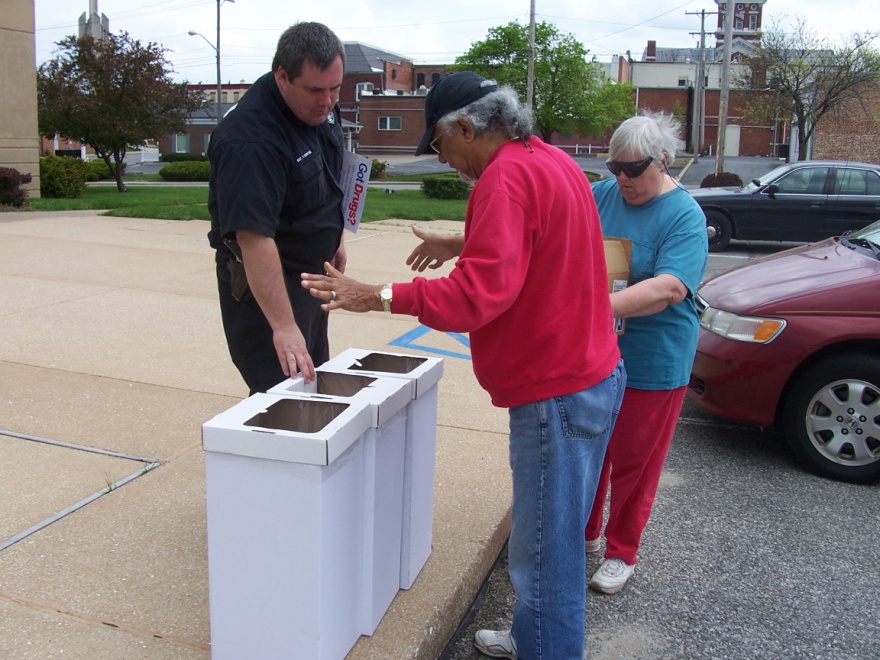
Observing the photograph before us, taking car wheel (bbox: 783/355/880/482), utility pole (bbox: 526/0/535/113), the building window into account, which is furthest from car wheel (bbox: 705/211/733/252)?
the building window

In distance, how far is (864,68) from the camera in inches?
1289

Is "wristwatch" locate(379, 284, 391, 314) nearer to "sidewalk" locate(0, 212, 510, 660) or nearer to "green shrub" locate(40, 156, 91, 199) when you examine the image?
"sidewalk" locate(0, 212, 510, 660)

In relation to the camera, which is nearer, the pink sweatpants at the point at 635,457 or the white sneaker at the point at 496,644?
the white sneaker at the point at 496,644

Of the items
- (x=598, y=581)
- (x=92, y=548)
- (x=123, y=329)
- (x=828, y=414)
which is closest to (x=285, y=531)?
(x=92, y=548)

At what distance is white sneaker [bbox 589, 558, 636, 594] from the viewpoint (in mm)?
3314

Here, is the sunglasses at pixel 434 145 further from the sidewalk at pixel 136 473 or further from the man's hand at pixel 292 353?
the sidewalk at pixel 136 473

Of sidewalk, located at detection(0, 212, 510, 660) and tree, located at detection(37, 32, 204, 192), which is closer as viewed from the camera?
sidewalk, located at detection(0, 212, 510, 660)

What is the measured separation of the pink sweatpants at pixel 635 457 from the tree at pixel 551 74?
42.6m

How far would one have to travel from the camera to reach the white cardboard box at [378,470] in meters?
2.48

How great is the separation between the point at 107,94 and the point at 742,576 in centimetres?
2516

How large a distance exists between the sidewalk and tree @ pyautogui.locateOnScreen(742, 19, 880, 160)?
102 ft

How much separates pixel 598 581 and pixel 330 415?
4.86 ft

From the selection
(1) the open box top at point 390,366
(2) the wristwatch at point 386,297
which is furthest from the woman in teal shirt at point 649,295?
(2) the wristwatch at point 386,297

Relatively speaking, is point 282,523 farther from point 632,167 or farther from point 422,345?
point 422,345
